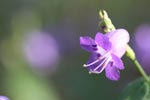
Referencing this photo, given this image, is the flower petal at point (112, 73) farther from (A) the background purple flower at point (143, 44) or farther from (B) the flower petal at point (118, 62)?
(A) the background purple flower at point (143, 44)

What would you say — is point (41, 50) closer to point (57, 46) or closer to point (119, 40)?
point (57, 46)

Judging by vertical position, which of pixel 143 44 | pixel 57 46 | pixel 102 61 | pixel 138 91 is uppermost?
pixel 57 46

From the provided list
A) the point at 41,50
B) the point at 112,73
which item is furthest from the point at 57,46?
the point at 112,73

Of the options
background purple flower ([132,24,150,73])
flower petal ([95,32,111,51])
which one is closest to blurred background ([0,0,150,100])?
background purple flower ([132,24,150,73])

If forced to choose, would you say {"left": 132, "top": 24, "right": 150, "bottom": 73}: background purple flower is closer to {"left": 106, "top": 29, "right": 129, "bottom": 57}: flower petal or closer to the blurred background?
the blurred background

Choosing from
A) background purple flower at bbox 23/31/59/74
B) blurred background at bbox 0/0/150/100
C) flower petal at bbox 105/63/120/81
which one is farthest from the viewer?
background purple flower at bbox 23/31/59/74

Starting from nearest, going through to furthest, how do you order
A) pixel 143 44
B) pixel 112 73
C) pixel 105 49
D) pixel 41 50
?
1. pixel 112 73
2. pixel 105 49
3. pixel 143 44
4. pixel 41 50

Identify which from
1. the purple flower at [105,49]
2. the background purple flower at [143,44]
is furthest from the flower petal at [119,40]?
the background purple flower at [143,44]
